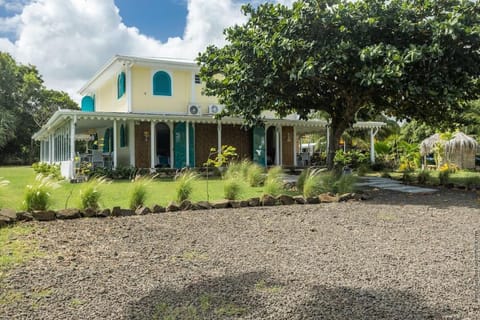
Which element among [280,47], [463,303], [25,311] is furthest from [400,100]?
[25,311]

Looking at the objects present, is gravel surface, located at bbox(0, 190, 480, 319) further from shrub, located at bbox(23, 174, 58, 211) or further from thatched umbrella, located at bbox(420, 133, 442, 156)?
thatched umbrella, located at bbox(420, 133, 442, 156)

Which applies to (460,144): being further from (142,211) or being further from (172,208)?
(142,211)

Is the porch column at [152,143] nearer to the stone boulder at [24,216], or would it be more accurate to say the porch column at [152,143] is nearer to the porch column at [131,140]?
the porch column at [131,140]

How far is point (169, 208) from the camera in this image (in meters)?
7.39

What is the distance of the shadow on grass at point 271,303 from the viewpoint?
2977 mm

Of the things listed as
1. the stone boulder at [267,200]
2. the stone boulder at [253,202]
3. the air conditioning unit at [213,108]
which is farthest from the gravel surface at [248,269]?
the air conditioning unit at [213,108]

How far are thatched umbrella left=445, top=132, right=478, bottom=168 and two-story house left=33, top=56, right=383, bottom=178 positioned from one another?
30.5ft

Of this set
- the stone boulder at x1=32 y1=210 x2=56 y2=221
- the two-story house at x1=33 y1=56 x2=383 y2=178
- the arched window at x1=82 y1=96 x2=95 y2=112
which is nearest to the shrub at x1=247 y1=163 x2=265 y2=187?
the two-story house at x1=33 y1=56 x2=383 y2=178

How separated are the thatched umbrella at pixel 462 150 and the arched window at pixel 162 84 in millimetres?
17404

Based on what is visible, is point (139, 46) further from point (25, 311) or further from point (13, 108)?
point (13, 108)

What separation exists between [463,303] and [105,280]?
3251mm

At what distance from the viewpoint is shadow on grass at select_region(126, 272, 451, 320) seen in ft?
9.77

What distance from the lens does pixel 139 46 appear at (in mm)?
22891

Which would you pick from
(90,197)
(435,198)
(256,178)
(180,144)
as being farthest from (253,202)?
(180,144)
